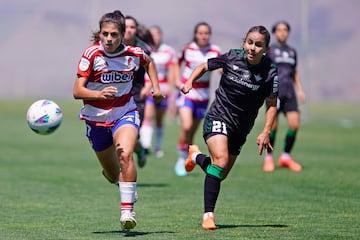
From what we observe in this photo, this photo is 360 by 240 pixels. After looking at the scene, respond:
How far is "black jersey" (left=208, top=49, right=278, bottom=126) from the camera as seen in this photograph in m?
8.16

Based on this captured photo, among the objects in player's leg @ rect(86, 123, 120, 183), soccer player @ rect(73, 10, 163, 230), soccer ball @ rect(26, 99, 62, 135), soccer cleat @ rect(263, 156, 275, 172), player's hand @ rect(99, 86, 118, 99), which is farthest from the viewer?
soccer cleat @ rect(263, 156, 275, 172)

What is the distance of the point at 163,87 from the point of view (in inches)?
709

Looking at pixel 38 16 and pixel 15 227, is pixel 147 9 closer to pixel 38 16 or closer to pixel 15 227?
pixel 38 16

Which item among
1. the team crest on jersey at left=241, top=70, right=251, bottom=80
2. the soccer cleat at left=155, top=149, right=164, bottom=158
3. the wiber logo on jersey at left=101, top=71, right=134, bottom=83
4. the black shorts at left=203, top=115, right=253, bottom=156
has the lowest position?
the soccer cleat at left=155, top=149, right=164, bottom=158

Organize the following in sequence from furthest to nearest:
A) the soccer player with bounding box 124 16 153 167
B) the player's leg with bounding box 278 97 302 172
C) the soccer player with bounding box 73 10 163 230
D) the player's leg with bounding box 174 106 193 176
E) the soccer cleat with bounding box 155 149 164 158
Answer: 1. the soccer cleat with bounding box 155 149 164 158
2. the player's leg with bounding box 278 97 302 172
3. the player's leg with bounding box 174 106 193 176
4. the soccer player with bounding box 124 16 153 167
5. the soccer player with bounding box 73 10 163 230

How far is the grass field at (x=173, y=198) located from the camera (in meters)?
7.81

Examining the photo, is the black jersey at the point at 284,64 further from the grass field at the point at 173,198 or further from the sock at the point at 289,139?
the grass field at the point at 173,198

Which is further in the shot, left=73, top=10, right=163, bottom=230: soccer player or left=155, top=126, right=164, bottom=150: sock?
left=155, top=126, right=164, bottom=150: sock

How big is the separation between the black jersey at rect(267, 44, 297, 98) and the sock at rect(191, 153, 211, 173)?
540 cm

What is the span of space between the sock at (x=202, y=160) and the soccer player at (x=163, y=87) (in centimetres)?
806

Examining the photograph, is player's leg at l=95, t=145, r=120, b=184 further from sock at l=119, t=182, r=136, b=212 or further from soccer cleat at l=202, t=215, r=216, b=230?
soccer cleat at l=202, t=215, r=216, b=230

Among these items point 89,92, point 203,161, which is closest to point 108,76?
point 89,92

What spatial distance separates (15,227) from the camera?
26.2ft

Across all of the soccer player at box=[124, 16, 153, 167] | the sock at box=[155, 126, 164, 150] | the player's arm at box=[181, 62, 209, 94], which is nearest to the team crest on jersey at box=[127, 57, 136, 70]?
the player's arm at box=[181, 62, 209, 94]
